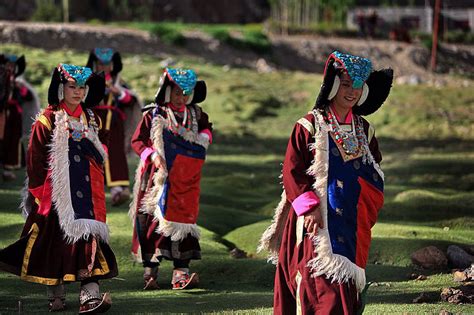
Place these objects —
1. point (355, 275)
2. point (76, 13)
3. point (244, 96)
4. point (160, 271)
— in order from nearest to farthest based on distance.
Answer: point (355, 275) < point (160, 271) < point (244, 96) < point (76, 13)

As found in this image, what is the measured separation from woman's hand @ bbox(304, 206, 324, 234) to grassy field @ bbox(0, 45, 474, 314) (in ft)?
4.23

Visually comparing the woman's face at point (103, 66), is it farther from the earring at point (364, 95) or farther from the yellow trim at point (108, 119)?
the earring at point (364, 95)

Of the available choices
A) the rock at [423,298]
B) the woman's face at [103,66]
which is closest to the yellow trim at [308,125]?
the rock at [423,298]

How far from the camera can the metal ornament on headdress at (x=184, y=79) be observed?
955 cm

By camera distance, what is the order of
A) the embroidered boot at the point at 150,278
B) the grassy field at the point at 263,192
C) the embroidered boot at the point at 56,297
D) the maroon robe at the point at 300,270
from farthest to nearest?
1. the embroidered boot at the point at 150,278
2. the grassy field at the point at 263,192
3. the embroidered boot at the point at 56,297
4. the maroon robe at the point at 300,270

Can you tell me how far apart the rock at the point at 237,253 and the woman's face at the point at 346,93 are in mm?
4008

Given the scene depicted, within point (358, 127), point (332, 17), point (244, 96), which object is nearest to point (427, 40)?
point (332, 17)

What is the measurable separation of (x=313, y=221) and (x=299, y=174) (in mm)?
308

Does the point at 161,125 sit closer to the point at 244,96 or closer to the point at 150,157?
the point at 150,157

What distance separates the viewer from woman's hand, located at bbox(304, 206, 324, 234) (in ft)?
21.8

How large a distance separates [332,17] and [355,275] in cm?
4010

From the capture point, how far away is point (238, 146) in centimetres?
2203

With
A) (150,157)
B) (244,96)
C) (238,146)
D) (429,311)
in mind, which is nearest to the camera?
(429,311)

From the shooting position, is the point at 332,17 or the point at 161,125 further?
the point at 332,17
